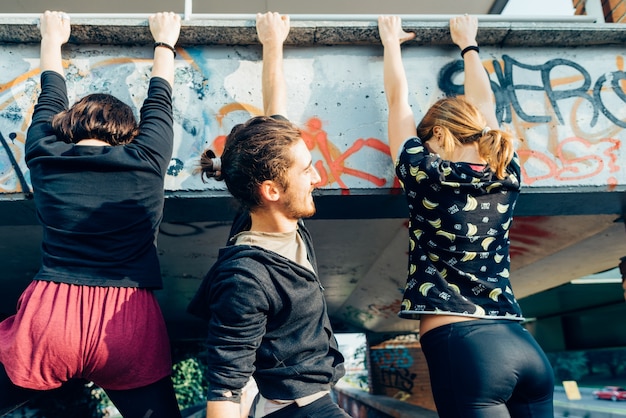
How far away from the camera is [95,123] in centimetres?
184

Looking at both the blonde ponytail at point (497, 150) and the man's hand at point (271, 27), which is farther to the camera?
the man's hand at point (271, 27)

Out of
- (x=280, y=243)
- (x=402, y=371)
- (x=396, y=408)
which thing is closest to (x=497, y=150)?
(x=280, y=243)

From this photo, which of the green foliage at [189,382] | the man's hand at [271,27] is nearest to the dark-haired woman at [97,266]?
the man's hand at [271,27]

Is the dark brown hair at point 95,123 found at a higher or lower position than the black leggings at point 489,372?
higher

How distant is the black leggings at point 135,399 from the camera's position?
161 cm

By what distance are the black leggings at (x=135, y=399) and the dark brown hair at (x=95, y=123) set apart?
3.00 ft

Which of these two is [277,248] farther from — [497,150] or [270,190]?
[497,150]

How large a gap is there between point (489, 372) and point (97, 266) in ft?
4.77

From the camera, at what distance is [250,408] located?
1564mm

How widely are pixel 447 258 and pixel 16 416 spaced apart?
18.5ft

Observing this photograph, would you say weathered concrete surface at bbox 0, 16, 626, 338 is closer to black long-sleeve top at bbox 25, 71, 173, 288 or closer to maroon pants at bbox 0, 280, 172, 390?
black long-sleeve top at bbox 25, 71, 173, 288

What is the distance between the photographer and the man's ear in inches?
64.1

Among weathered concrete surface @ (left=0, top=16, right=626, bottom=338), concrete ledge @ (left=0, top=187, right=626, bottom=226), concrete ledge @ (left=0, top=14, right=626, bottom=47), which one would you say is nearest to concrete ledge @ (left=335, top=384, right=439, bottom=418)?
concrete ledge @ (left=0, top=187, right=626, bottom=226)

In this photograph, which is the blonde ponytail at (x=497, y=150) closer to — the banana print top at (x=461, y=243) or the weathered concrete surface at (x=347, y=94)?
the banana print top at (x=461, y=243)
